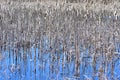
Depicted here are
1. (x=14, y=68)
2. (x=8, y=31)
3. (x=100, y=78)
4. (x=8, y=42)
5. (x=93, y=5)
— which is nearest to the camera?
(x=100, y=78)

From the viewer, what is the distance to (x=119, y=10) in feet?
30.0

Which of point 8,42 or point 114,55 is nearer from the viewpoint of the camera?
point 114,55

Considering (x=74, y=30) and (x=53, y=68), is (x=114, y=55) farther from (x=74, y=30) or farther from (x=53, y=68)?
(x=74, y=30)

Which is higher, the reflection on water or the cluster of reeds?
the cluster of reeds

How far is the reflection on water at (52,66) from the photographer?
4098 millimetres

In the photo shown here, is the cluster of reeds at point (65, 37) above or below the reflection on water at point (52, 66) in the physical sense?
above

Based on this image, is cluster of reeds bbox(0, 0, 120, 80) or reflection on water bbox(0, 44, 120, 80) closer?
reflection on water bbox(0, 44, 120, 80)

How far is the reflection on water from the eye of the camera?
4.10 meters

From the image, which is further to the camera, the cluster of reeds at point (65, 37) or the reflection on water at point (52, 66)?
the cluster of reeds at point (65, 37)

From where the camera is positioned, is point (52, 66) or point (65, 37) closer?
point (52, 66)

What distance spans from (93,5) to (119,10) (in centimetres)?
89

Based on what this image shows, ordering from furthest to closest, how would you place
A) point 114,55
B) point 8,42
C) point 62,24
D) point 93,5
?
1. point 93,5
2. point 62,24
3. point 8,42
4. point 114,55

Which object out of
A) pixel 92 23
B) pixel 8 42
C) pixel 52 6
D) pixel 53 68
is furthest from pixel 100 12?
pixel 53 68

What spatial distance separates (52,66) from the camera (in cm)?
437
